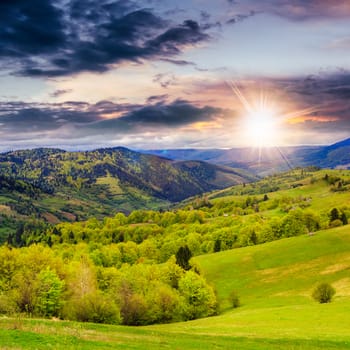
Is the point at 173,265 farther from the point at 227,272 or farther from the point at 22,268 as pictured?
the point at 22,268

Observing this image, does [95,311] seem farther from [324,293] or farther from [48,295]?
[324,293]

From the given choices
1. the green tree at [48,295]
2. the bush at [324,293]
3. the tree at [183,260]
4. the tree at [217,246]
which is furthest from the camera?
the tree at [217,246]

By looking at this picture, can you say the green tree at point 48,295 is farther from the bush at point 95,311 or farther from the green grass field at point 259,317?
the green grass field at point 259,317

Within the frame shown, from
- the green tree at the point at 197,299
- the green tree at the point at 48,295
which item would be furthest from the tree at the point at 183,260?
the green tree at the point at 48,295

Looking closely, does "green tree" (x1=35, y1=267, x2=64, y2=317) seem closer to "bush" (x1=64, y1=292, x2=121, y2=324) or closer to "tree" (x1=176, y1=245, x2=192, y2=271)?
"bush" (x1=64, y1=292, x2=121, y2=324)

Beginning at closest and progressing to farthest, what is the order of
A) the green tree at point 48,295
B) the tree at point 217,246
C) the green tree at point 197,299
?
the green tree at point 48,295, the green tree at point 197,299, the tree at point 217,246

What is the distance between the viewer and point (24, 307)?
2881 inches

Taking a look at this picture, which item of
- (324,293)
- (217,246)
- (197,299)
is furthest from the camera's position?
(217,246)

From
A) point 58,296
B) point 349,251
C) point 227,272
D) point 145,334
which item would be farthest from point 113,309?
point 349,251

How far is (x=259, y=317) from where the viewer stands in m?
65.8

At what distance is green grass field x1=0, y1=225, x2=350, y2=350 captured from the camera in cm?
3331

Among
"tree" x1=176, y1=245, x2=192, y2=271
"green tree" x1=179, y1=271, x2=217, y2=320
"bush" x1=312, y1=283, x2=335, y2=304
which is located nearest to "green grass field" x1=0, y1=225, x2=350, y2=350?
"bush" x1=312, y1=283, x2=335, y2=304

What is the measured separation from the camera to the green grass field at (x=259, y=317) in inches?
1312

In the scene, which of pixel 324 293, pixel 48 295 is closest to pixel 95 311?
pixel 48 295
